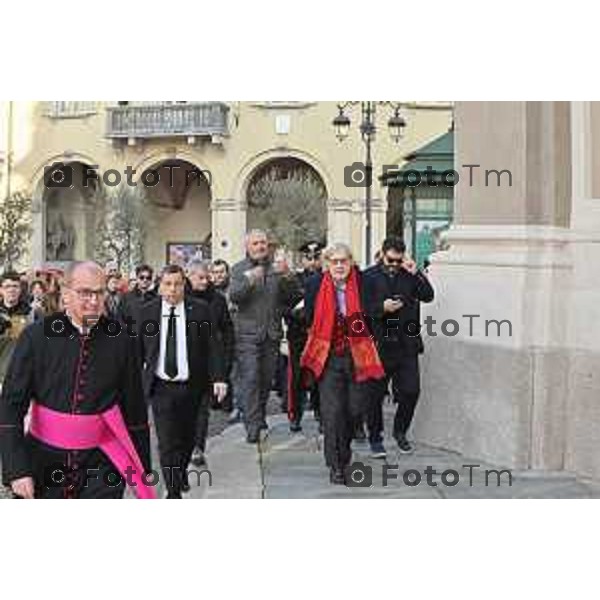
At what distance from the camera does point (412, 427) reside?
29.8ft

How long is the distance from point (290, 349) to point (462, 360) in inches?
104

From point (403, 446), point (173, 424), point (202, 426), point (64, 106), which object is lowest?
point (403, 446)

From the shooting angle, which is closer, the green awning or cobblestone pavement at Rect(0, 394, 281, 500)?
cobblestone pavement at Rect(0, 394, 281, 500)

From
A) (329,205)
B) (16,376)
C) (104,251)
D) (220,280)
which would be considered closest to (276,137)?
(329,205)

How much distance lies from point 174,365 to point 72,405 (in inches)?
95.7

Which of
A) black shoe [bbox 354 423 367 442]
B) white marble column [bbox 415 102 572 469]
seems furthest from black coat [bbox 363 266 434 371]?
black shoe [bbox 354 423 367 442]

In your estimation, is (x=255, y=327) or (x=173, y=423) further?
(x=255, y=327)

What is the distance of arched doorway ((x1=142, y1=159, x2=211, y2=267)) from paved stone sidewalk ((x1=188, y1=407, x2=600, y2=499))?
12.3 meters

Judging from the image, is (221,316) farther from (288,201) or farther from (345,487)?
(288,201)

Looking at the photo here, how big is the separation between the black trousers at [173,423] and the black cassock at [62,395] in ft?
7.56

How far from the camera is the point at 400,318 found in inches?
333

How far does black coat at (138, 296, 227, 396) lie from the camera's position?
6945 millimetres

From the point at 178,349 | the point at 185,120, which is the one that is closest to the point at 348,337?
the point at 178,349

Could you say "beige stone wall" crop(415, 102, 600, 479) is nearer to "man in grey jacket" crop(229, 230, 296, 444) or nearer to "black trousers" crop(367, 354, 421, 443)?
"black trousers" crop(367, 354, 421, 443)
